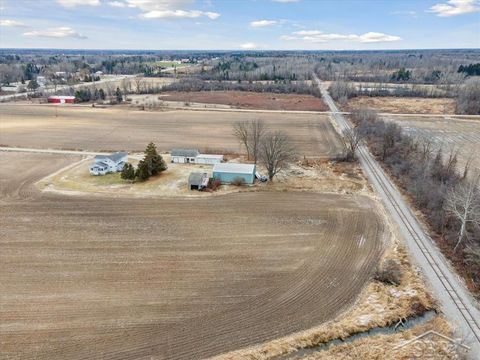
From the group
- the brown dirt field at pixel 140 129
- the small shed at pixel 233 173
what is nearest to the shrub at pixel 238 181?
the small shed at pixel 233 173

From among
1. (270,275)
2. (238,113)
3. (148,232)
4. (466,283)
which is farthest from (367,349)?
(238,113)

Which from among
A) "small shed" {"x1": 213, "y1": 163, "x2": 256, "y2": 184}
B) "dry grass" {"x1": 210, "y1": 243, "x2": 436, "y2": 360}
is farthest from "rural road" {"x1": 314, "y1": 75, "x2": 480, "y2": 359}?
"small shed" {"x1": 213, "y1": 163, "x2": 256, "y2": 184}

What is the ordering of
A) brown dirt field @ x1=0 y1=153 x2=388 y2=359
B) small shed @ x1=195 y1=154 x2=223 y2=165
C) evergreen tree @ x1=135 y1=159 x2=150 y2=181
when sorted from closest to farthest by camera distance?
brown dirt field @ x1=0 y1=153 x2=388 y2=359 < evergreen tree @ x1=135 y1=159 x2=150 y2=181 < small shed @ x1=195 y1=154 x2=223 y2=165

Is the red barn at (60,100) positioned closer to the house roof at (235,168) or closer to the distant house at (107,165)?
the distant house at (107,165)

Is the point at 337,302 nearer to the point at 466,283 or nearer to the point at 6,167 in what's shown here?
the point at 466,283

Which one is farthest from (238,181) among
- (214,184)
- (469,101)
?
(469,101)

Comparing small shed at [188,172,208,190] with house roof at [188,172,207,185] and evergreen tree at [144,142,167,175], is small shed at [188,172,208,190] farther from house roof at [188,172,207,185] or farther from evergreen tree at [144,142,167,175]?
evergreen tree at [144,142,167,175]
